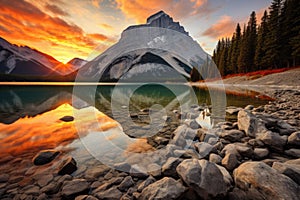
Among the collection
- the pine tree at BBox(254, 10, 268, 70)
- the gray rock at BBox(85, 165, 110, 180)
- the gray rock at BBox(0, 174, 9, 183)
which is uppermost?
the pine tree at BBox(254, 10, 268, 70)

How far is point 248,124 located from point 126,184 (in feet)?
14.8

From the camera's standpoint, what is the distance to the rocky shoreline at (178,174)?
225 centimetres

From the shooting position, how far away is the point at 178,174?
9.05 feet

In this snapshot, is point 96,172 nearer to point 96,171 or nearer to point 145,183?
point 96,171

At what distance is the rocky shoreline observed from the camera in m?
2.25

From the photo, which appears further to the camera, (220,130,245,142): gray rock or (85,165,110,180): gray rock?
(220,130,245,142): gray rock

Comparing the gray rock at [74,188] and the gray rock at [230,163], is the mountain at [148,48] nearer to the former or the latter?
the gray rock at [74,188]

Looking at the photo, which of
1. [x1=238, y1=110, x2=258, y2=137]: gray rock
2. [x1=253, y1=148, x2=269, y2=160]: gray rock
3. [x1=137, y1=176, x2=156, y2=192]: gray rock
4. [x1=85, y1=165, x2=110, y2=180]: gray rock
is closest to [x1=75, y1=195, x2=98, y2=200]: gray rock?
[x1=85, y1=165, x2=110, y2=180]: gray rock

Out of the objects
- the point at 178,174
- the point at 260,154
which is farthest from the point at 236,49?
the point at 178,174

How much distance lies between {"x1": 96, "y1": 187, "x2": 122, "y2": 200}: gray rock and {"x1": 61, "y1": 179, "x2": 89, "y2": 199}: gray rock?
1.08ft

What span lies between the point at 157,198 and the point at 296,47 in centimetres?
3991

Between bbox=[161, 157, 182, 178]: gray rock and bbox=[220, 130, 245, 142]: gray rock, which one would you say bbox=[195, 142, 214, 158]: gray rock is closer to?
bbox=[161, 157, 182, 178]: gray rock

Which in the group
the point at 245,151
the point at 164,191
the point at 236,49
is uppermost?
the point at 236,49

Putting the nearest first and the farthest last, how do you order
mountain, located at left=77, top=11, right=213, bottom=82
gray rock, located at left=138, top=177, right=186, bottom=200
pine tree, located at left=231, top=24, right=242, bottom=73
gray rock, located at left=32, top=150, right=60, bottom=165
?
1. gray rock, located at left=138, top=177, right=186, bottom=200
2. gray rock, located at left=32, top=150, right=60, bottom=165
3. mountain, located at left=77, top=11, right=213, bottom=82
4. pine tree, located at left=231, top=24, right=242, bottom=73
